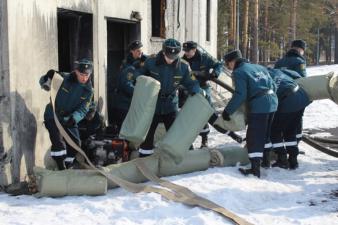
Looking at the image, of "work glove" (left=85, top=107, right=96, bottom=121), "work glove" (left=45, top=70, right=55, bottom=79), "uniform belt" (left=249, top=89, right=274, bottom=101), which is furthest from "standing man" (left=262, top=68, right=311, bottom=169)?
"work glove" (left=45, top=70, right=55, bottom=79)

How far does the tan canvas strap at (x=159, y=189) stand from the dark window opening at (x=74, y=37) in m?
1.83

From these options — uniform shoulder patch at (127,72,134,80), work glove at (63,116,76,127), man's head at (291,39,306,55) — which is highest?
man's head at (291,39,306,55)

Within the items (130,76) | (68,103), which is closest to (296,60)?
(130,76)

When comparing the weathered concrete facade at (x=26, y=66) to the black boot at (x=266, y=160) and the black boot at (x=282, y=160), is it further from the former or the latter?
the black boot at (x=282, y=160)

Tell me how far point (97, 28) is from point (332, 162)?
4441mm

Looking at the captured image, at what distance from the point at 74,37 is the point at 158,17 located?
381cm

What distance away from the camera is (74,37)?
8.31 meters

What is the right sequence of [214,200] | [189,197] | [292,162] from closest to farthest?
[189,197] < [214,200] < [292,162]

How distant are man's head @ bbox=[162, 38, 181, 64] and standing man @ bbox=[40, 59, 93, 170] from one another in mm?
1030

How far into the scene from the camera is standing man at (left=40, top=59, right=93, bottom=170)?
6.31 m

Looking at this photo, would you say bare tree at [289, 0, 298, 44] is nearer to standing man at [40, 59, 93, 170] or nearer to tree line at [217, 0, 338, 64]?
tree line at [217, 0, 338, 64]

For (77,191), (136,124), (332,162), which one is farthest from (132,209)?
(332,162)

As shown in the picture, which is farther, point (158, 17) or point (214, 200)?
point (158, 17)

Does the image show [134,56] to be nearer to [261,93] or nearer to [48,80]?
[48,80]
